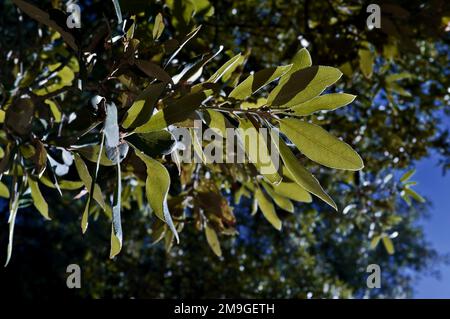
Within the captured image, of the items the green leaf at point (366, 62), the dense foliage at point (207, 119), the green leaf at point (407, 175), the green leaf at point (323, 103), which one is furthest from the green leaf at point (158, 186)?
the green leaf at point (407, 175)

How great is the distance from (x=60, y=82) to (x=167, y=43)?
821 millimetres

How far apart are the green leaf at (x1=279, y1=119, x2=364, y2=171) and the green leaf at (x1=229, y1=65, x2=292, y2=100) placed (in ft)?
0.24

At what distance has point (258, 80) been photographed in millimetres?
974

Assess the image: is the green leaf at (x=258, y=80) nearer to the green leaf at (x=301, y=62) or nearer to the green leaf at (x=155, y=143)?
the green leaf at (x=301, y=62)

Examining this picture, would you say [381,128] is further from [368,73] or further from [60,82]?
[60,82]

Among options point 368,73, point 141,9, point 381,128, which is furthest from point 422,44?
point 141,9

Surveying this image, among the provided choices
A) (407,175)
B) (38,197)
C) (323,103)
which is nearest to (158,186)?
(323,103)

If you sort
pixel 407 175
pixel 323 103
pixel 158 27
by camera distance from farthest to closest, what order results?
1. pixel 407 175
2. pixel 158 27
3. pixel 323 103

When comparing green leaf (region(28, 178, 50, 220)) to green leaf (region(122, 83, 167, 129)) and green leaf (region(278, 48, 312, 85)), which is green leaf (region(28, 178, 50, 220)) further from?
green leaf (region(278, 48, 312, 85))

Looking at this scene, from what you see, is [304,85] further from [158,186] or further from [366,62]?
[366,62]

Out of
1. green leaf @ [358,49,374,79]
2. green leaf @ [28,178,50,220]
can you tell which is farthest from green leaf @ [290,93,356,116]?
green leaf @ [358,49,374,79]

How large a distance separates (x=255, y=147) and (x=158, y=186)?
0.18 metres

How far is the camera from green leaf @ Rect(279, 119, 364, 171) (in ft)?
3.03

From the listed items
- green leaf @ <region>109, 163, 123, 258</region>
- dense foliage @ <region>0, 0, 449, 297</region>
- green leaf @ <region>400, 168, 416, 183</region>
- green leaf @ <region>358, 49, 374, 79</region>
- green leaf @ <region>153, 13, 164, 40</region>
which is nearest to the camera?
green leaf @ <region>109, 163, 123, 258</region>
